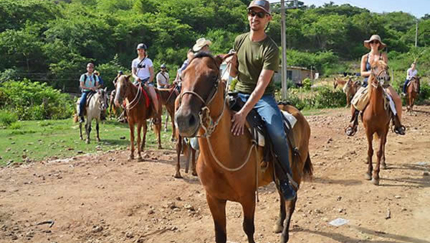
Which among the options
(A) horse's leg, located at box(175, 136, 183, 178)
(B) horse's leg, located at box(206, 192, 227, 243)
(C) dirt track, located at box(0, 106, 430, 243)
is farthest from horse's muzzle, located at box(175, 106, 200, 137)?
(A) horse's leg, located at box(175, 136, 183, 178)

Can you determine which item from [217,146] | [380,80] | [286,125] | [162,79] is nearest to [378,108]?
[380,80]

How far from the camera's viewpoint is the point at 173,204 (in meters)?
6.02

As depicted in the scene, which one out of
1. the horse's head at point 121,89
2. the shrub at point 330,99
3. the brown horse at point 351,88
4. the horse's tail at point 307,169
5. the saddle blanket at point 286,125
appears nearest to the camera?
the saddle blanket at point 286,125

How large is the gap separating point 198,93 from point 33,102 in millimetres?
23032

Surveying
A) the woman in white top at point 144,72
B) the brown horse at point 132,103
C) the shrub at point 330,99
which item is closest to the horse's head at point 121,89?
the brown horse at point 132,103

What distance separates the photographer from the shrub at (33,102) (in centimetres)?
2033

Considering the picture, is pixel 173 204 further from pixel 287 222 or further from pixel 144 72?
pixel 144 72

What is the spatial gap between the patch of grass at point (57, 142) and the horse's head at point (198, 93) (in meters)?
8.13

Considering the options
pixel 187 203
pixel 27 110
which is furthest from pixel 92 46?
pixel 187 203

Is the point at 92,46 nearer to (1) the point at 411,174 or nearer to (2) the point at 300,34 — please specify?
(2) the point at 300,34

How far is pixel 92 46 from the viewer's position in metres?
47.2

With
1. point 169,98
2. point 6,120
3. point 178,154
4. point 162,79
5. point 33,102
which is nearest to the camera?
point 178,154

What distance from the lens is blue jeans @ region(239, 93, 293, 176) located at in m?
3.71

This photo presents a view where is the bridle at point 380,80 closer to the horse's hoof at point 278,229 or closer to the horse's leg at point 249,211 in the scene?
the horse's hoof at point 278,229
